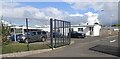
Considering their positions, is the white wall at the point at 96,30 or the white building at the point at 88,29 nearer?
the white building at the point at 88,29

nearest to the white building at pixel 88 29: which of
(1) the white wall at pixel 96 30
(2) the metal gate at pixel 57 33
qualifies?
(1) the white wall at pixel 96 30

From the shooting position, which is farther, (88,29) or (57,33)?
(88,29)

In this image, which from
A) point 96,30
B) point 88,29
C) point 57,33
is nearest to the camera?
point 57,33

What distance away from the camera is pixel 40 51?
1759cm

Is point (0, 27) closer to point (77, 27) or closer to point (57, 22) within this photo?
point (57, 22)

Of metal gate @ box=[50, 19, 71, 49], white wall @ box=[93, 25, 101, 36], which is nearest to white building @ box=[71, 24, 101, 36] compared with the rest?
white wall @ box=[93, 25, 101, 36]

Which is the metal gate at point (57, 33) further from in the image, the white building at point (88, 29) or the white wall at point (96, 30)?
the white wall at point (96, 30)

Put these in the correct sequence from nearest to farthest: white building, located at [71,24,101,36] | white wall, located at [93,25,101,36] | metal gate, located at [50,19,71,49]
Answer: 1. metal gate, located at [50,19,71,49]
2. white building, located at [71,24,101,36]
3. white wall, located at [93,25,101,36]

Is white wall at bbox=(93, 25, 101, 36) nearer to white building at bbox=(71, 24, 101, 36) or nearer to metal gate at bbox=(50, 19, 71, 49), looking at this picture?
white building at bbox=(71, 24, 101, 36)

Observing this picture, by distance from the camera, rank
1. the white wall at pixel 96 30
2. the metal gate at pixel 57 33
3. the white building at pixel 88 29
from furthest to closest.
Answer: the white wall at pixel 96 30, the white building at pixel 88 29, the metal gate at pixel 57 33

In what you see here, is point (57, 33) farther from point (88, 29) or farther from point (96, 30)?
point (96, 30)

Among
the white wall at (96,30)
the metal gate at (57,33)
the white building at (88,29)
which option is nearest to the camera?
the metal gate at (57,33)

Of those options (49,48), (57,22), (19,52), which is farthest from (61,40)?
(19,52)

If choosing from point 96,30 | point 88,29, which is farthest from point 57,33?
point 96,30
